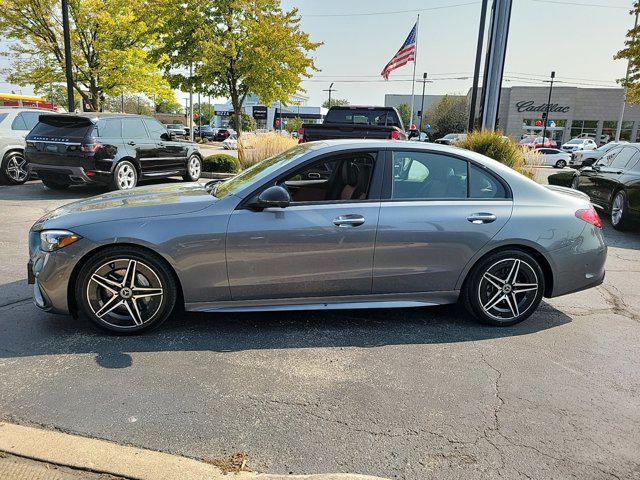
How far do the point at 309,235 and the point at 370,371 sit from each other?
1.11 metres

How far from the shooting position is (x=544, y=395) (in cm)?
320

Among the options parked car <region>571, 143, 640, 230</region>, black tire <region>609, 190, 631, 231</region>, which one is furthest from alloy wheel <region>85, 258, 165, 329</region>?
black tire <region>609, 190, 631, 231</region>

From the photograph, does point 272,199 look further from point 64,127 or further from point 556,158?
point 556,158

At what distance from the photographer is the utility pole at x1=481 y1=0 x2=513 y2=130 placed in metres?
14.9

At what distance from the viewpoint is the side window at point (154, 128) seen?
1119 centimetres

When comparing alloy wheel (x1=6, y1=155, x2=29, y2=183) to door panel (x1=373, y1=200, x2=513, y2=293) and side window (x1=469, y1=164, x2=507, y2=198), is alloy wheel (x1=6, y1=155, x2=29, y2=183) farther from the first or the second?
side window (x1=469, y1=164, x2=507, y2=198)

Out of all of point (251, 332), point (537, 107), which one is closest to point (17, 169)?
point (251, 332)

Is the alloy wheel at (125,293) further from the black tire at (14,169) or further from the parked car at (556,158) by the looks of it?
the parked car at (556,158)

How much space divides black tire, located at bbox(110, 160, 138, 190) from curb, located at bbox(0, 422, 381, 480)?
7.99 meters

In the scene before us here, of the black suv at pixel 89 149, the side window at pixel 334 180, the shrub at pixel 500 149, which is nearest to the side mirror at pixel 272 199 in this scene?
the side window at pixel 334 180

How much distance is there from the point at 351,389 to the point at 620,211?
794cm

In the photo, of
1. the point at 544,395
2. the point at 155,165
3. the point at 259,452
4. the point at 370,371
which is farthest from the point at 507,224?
the point at 155,165

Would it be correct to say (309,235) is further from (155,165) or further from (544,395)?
(155,165)

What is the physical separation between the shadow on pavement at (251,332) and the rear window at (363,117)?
770 cm
